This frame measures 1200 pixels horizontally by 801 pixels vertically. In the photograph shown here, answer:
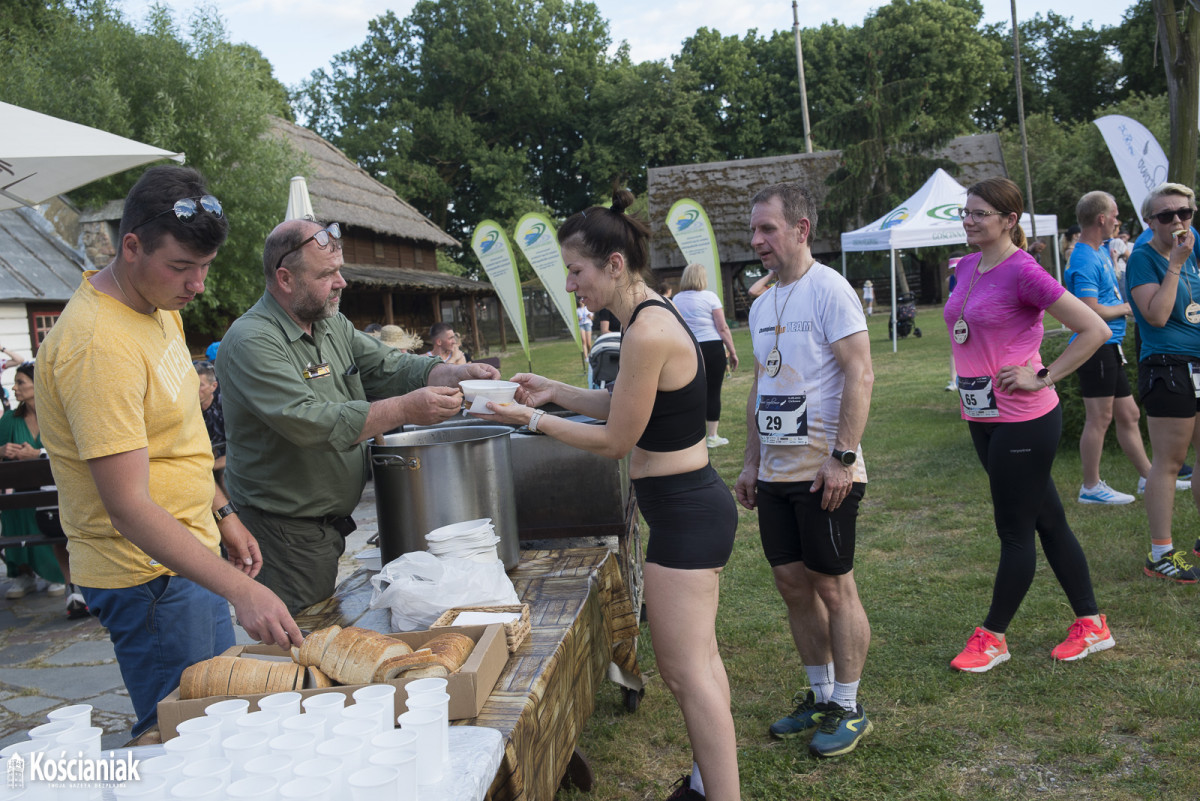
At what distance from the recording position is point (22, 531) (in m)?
5.50

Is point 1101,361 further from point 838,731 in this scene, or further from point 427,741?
point 427,741

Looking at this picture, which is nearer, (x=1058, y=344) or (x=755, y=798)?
(x=755, y=798)

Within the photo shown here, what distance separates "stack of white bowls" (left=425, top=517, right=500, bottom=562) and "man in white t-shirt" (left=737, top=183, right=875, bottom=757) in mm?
1122

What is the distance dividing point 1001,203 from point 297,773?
3.23 meters

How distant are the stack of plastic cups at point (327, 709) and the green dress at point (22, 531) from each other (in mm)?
4851

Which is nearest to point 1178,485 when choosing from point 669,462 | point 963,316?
point 963,316

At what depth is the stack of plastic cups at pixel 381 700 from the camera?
1473 mm

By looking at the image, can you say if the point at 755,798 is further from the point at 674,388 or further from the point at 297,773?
the point at 297,773

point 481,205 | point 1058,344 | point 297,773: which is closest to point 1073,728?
point 297,773

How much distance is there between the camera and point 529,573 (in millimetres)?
3018

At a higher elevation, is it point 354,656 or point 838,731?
point 354,656

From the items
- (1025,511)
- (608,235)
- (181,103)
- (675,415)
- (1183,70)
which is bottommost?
(1025,511)

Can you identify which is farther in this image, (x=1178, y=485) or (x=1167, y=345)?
(x=1178, y=485)

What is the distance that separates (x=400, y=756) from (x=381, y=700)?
0.78 ft
